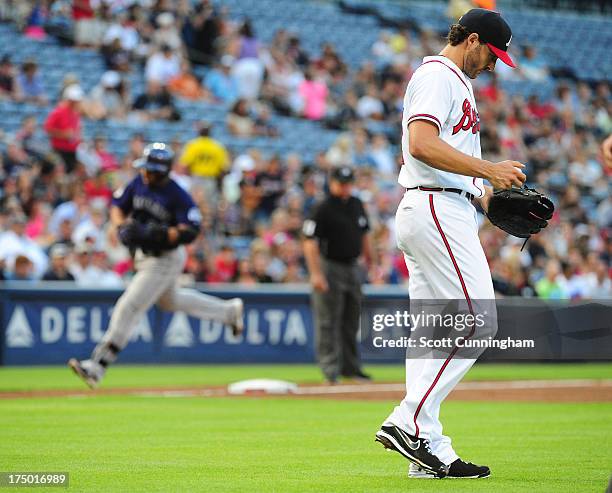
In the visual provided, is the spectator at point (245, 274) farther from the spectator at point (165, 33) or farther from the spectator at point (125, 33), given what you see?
the spectator at point (165, 33)

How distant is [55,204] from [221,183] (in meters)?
3.27

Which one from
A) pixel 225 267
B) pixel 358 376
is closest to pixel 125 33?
pixel 225 267

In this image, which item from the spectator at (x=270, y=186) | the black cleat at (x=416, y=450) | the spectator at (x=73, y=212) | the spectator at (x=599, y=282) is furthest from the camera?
the spectator at (x=270, y=186)

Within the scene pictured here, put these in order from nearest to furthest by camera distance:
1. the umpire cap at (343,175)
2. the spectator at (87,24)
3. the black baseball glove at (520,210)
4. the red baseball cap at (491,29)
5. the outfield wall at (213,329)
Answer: the red baseball cap at (491,29) < the black baseball glove at (520,210) < the umpire cap at (343,175) < the outfield wall at (213,329) < the spectator at (87,24)

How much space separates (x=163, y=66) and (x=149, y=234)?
11.6 meters

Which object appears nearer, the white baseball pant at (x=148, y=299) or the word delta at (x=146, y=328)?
the white baseball pant at (x=148, y=299)

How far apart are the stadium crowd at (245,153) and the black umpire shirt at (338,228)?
2583 millimetres

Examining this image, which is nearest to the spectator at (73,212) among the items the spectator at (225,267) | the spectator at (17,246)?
the spectator at (17,246)

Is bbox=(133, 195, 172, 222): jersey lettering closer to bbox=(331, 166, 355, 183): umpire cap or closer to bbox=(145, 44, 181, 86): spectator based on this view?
bbox=(331, 166, 355, 183): umpire cap

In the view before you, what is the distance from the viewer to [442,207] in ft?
22.0

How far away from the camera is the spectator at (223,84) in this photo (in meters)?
24.6

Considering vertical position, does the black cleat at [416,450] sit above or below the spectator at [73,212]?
below

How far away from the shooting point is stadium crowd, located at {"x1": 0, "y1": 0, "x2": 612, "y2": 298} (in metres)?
18.8

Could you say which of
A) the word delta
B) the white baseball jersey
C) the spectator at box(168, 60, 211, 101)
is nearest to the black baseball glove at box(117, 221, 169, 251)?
the word delta
